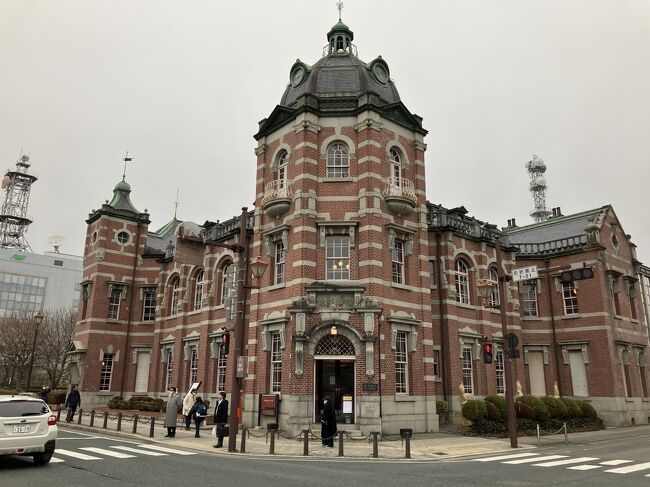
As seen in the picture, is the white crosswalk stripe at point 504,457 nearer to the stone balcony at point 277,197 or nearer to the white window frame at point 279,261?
the white window frame at point 279,261

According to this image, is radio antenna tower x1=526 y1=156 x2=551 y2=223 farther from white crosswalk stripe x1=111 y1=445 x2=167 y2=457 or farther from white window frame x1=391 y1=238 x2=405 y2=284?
white crosswalk stripe x1=111 y1=445 x2=167 y2=457

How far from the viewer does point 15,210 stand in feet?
312

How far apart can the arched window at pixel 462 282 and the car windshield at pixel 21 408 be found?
21.7m

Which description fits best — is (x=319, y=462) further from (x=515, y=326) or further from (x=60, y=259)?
(x=60, y=259)

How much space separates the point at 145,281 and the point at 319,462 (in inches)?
1018

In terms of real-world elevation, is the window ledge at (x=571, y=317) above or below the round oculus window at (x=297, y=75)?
below

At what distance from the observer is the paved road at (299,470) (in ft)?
35.8

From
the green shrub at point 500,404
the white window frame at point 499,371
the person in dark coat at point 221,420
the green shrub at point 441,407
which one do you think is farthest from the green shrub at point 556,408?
the person in dark coat at point 221,420

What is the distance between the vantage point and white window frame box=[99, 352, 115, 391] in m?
34.3

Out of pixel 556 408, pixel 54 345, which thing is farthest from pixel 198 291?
pixel 54 345

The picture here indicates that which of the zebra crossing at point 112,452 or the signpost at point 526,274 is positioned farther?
the signpost at point 526,274

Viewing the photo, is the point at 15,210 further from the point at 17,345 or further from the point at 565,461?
the point at 565,461

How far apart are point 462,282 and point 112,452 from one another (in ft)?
67.6

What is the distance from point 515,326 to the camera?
31859 millimetres
